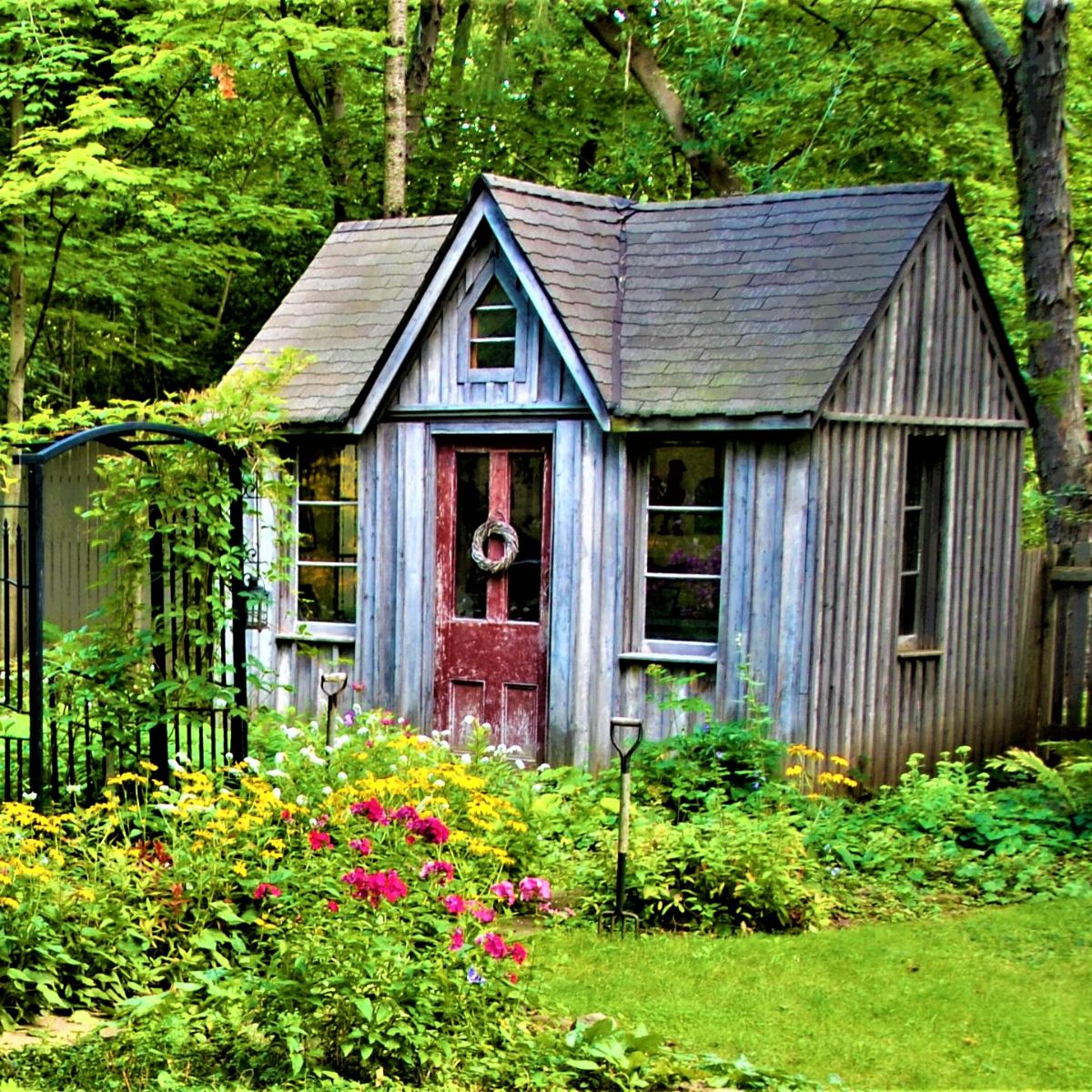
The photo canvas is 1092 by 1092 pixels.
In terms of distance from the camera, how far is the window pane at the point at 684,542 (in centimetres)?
1030

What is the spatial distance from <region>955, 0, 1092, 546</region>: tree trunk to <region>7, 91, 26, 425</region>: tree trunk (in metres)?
10.7

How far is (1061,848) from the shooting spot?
8.38m

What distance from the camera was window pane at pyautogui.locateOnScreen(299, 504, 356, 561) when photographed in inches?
463

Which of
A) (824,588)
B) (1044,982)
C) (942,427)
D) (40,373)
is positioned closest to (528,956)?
(1044,982)

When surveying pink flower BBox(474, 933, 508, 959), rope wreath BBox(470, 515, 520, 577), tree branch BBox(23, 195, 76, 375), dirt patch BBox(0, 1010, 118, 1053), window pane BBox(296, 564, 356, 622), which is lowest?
dirt patch BBox(0, 1010, 118, 1053)

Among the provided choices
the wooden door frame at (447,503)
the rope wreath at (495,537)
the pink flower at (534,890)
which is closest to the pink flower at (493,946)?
the pink flower at (534,890)

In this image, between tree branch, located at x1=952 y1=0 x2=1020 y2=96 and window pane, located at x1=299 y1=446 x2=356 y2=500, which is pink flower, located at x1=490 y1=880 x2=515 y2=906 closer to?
window pane, located at x1=299 y1=446 x2=356 y2=500

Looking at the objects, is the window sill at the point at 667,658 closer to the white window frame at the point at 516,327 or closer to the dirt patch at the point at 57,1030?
the white window frame at the point at 516,327

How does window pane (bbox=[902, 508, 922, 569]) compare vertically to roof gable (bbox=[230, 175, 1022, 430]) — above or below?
below

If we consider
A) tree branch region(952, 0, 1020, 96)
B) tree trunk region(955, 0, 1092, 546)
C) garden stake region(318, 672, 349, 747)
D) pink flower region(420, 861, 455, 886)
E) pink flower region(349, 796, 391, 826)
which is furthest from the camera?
tree branch region(952, 0, 1020, 96)

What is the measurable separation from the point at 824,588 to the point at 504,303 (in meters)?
3.42

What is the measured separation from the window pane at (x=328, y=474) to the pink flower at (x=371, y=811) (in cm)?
540

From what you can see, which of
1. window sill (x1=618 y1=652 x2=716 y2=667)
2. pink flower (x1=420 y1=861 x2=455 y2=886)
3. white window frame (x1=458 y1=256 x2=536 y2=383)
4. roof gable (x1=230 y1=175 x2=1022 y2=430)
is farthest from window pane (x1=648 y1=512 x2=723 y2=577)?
pink flower (x1=420 y1=861 x2=455 y2=886)

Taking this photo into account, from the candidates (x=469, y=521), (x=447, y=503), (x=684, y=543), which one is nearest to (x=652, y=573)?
(x=684, y=543)
